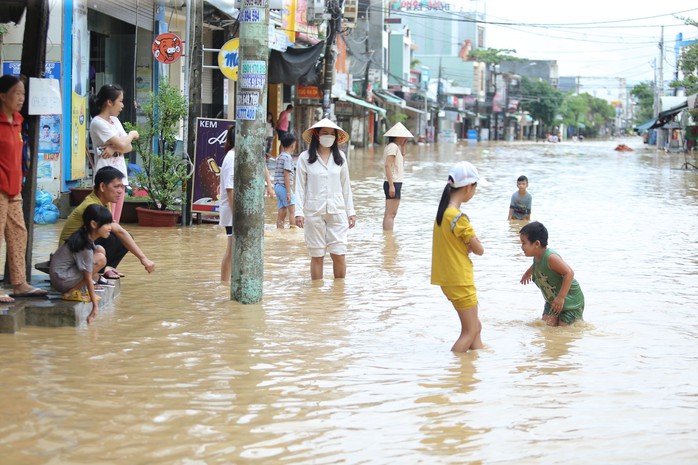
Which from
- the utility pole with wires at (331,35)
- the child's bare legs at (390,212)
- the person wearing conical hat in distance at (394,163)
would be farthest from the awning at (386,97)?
the person wearing conical hat in distance at (394,163)

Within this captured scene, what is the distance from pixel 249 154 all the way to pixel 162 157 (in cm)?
538

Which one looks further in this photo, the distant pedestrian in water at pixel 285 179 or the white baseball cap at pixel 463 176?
the distant pedestrian in water at pixel 285 179

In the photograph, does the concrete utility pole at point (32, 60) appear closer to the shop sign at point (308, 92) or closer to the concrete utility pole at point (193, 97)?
the concrete utility pole at point (193, 97)

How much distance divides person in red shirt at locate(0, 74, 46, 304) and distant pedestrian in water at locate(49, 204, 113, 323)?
0.25 m

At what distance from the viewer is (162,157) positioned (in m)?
13.1

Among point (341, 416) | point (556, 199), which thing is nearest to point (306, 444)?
point (341, 416)

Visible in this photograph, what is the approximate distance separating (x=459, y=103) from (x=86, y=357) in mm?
89541

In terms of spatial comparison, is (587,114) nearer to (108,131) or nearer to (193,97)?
(193,97)

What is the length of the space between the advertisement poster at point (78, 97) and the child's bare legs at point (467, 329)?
9634 millimetres

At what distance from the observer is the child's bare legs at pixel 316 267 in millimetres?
9188

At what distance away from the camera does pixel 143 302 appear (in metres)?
7.99

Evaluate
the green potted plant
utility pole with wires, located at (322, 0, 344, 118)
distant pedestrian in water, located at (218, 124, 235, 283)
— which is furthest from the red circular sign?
utility pole with wires, located at (322, 0, 344, 118)

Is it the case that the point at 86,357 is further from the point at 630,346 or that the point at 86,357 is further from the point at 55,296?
the point at 630,346

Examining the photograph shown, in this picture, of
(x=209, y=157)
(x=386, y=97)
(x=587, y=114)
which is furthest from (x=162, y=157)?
(x=587, y=114)
